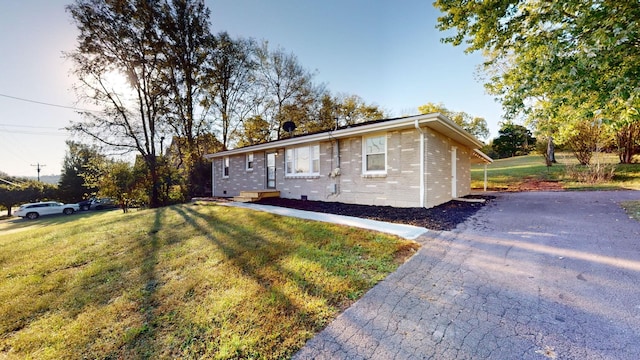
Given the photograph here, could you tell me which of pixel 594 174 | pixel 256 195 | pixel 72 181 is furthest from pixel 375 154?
pixel 72 181

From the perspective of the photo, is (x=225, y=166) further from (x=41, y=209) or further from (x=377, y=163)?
(x=41, y=209)

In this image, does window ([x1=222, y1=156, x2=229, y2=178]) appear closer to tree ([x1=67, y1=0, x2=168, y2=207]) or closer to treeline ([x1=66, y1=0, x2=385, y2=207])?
treeline ([x1=66, y1=0, x2=385, y2=207])

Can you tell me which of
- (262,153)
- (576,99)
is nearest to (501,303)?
(576,99)

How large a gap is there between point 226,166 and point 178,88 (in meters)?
6.51

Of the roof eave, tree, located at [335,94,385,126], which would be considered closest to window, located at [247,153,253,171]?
the roof eave

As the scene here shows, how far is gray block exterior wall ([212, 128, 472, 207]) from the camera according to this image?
7.44 m

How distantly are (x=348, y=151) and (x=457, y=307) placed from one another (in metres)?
6.78

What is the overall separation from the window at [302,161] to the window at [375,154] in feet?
7.22

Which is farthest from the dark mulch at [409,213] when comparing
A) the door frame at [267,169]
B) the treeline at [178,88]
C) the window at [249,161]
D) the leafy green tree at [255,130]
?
the leafy green tree at [255,130]

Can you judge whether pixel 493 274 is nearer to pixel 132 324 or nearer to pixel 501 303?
pixel 501 303

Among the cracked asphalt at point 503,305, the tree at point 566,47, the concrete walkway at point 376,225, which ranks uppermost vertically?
the tree at point 566,47

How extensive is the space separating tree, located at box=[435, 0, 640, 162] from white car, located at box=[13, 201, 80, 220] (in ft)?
106

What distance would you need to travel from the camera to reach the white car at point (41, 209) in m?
20.8

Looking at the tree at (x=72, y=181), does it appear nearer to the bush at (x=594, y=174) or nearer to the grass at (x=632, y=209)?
the grass at (x=632, y=209)
